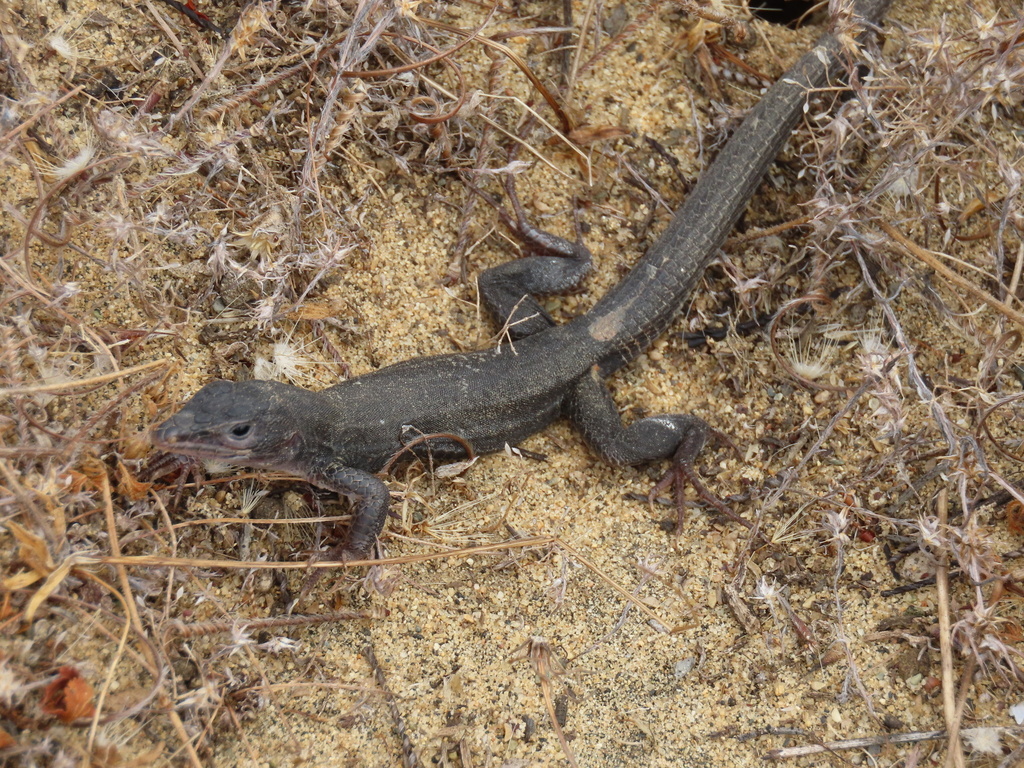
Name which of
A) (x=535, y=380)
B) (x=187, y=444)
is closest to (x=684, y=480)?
(x=535, y=380)

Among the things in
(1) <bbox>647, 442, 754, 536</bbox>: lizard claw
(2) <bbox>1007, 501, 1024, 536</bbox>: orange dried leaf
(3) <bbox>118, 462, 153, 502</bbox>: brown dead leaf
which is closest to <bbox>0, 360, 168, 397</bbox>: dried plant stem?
(3) <bbox>118, 462, 153, 502</bbox>: brown dead leaf

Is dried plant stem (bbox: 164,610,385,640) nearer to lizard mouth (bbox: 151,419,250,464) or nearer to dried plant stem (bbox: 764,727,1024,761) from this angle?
lizard mouth (bbox: 151,419,250,464)

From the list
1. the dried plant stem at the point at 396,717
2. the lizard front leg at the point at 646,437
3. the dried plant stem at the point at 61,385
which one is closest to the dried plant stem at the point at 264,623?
the dried plant stem at the point at 396,717

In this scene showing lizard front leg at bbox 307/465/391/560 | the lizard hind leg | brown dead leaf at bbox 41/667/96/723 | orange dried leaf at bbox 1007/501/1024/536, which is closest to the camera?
brown dead leaf at bbox 41/667/96/723

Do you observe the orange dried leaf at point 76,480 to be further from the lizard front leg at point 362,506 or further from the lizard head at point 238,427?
the lizard front leg at point 362,506

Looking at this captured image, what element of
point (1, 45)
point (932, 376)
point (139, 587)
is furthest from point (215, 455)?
point (932, 376)

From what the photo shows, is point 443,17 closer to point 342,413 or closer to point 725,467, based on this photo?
point 342,413
